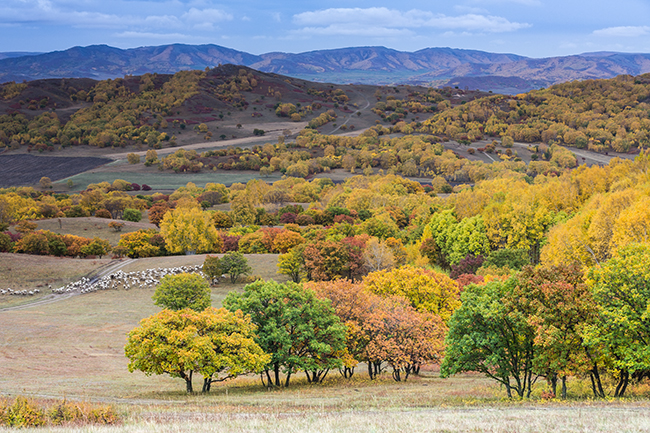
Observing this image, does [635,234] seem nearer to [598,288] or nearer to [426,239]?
[598,288]

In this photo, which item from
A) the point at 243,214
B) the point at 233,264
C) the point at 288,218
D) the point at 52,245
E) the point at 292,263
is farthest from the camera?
the point at 243,214

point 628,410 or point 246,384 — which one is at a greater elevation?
point 628,410

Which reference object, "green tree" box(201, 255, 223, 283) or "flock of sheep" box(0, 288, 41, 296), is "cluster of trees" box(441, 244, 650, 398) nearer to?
"green tree" box(201, 255, 223, 283)

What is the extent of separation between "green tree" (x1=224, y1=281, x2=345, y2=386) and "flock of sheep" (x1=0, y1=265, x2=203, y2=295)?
42.5 meters

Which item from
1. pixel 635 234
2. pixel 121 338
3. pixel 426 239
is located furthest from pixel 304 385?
pixel 426 239

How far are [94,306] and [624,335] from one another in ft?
186

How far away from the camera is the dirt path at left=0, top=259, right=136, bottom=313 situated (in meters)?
62.2

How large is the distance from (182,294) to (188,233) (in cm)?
4065

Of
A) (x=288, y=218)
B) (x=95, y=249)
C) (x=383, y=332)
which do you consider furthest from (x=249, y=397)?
(x=288, y=218)

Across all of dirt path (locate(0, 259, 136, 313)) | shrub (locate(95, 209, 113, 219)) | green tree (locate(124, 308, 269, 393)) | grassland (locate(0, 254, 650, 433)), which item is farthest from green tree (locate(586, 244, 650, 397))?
shrub (locate(95, 209, 113, 219))

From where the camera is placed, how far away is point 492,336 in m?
25.7

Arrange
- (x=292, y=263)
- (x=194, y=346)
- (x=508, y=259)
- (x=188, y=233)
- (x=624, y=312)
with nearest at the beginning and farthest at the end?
(x=624, y=312) → (x=194, y=346) → (x=508, y=259) → (x=292, y=263) → (x=188, y=233)

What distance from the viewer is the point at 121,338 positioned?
48656mm

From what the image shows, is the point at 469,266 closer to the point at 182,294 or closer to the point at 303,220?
the point at 182,294
